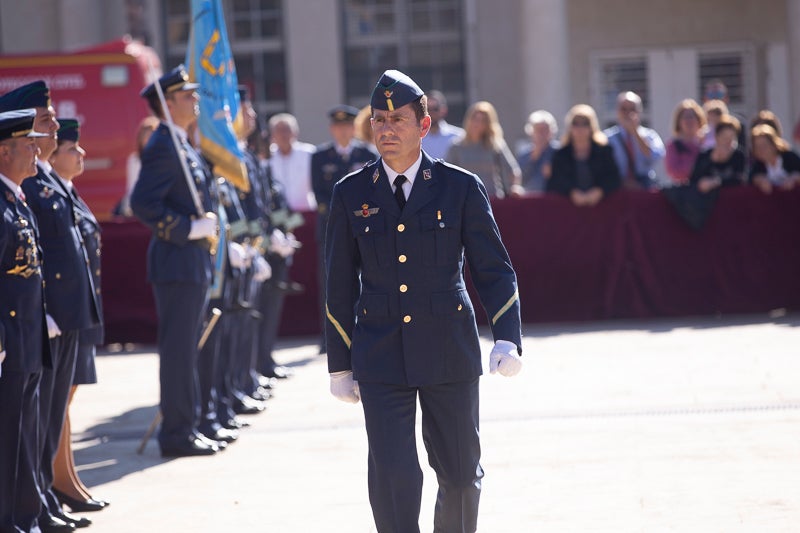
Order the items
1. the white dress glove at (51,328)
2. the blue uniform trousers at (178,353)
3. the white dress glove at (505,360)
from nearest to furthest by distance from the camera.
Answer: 1. the white dress glove at (505,360)
2. the white dress glove at (51,328)
3. the blue uniform trousers at (178,353)

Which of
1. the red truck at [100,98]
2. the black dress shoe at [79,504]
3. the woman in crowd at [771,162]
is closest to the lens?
the black dress shoe at [79,504]

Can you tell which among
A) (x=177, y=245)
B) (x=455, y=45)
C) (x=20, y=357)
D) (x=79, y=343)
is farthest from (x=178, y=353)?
(x=455, y=45)

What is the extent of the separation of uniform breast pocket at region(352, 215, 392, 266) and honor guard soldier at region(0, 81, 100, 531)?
1.86m

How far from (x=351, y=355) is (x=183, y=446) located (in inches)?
129

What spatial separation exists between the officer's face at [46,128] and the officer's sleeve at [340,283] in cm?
183

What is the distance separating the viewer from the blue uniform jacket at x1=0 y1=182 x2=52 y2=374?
19.1 ft

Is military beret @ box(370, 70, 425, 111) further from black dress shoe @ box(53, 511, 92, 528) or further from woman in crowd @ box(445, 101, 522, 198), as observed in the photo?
woman in crowd @ box(445, 101, 522, 198)

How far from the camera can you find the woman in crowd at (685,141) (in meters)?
14.2

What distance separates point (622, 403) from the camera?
913 cm

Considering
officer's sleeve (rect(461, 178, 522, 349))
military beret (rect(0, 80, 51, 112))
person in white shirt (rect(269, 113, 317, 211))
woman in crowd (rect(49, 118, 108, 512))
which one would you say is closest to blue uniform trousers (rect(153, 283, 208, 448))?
woman in crowd (rect(49, 118, 108, 512))

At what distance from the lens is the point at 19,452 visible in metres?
6.06

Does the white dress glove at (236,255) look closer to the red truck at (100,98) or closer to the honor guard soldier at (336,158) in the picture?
the honor guard soldier at (336,158)

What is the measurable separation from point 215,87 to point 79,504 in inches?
139

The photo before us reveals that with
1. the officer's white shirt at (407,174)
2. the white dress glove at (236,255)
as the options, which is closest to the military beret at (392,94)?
the officer's white shirt at (407,174)
